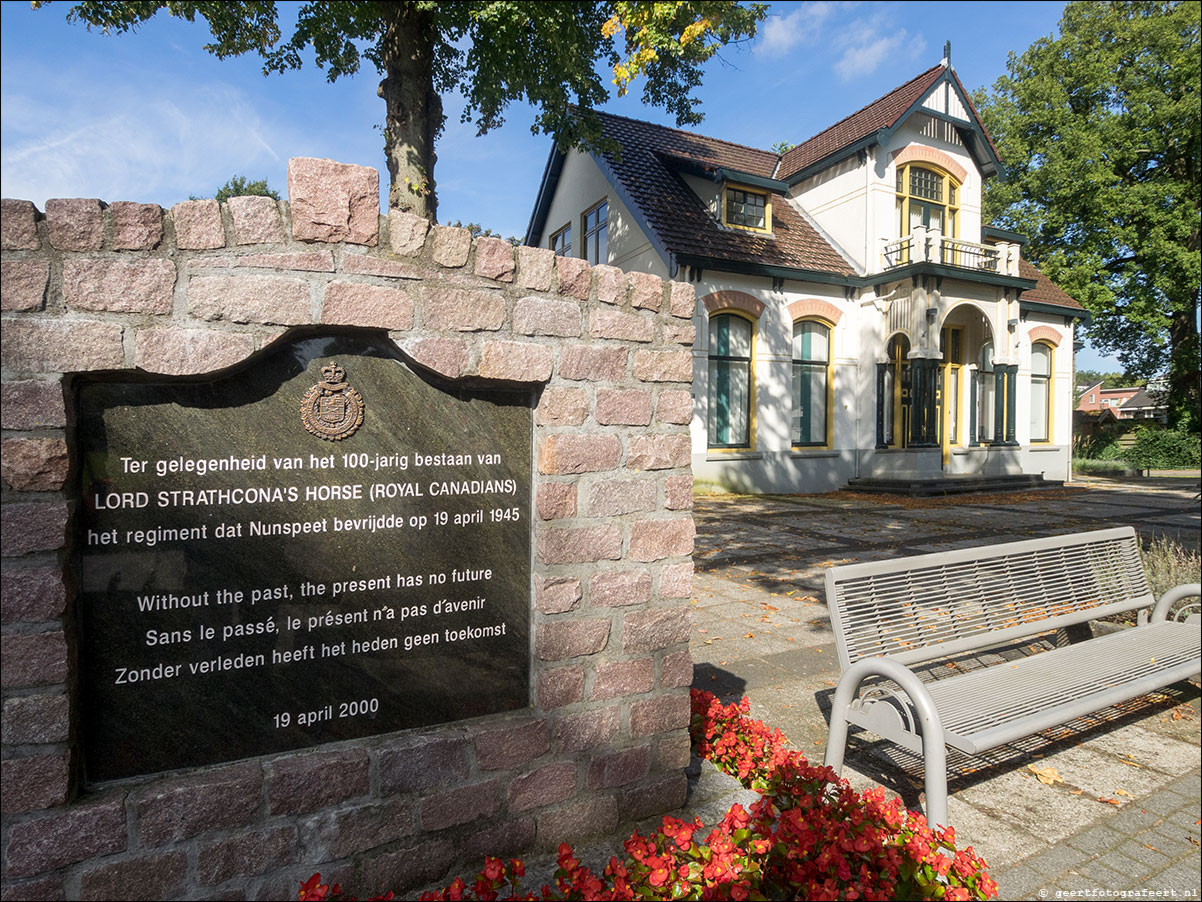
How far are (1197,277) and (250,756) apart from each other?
27932mm

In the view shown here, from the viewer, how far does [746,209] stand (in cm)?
1598

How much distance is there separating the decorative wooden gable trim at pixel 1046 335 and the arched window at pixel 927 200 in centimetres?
392

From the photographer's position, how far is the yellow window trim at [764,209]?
15594 millimetres

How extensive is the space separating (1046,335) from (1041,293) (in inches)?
46.8

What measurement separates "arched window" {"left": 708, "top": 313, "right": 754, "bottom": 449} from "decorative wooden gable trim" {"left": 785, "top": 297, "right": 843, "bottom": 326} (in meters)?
A: 1.15

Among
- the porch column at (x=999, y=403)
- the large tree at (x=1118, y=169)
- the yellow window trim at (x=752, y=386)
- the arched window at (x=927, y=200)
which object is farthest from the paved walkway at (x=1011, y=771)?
the large tree at (x=1118, y=169)

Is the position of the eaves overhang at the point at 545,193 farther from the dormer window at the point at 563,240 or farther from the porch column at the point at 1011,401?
the porch column at the point at 1011,401

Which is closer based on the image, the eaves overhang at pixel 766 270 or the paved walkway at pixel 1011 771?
the paved walkway at pixel 1011 771

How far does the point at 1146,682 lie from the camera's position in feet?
10.5

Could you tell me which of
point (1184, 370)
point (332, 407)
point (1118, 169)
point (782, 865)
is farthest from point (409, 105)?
point (1184, 370)

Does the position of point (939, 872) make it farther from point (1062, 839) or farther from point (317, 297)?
point (317, 297)

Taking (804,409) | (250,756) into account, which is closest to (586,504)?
(250,756)

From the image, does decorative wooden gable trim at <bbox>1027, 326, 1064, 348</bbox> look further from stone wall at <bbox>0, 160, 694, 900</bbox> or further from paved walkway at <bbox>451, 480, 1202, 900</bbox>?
stone wall at <bbox>0, 160, 694, 900</bbox>

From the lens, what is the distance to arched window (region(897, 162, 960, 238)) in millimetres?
16672
